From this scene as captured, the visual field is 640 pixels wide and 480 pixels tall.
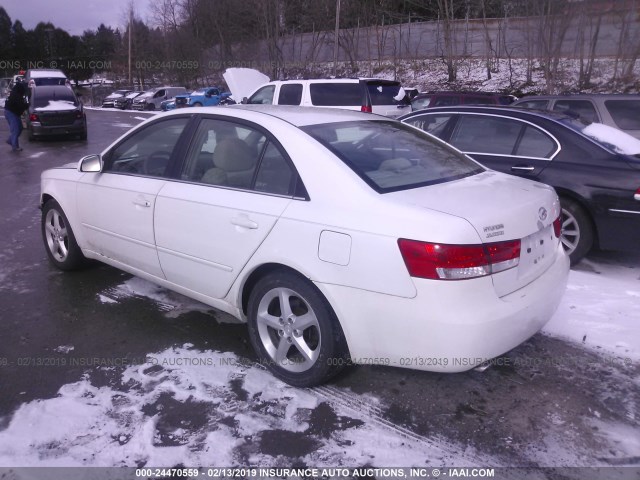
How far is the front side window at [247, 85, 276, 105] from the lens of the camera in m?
13.7

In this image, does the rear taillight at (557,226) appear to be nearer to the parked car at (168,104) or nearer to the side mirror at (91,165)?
the side mirror at (91,165)

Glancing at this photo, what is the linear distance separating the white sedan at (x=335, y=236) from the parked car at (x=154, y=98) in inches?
1296

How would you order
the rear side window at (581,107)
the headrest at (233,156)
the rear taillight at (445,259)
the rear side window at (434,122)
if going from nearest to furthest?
the rear taillight at (445,259) < the headrest at (233,156) < the rear side window at (434,122) < the rear side window at (581,107)

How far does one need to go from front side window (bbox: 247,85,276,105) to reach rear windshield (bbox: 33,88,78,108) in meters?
7.22

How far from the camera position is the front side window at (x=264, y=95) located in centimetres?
1367

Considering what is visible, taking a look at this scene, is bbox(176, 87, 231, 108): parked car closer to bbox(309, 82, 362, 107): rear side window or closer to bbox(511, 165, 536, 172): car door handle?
bbox(309, 82, 362, 107): rear side window

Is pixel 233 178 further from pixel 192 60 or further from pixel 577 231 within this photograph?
pixel 192 60

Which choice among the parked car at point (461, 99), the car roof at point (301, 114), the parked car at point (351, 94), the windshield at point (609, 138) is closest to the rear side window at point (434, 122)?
the windshield at point (609, 138)

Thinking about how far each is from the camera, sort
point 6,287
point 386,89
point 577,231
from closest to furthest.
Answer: point 6,287 < point 577,231 < point 386,89

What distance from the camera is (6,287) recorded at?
4859mm

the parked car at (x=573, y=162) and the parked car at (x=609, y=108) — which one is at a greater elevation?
the parked car at (x=609, y=108)

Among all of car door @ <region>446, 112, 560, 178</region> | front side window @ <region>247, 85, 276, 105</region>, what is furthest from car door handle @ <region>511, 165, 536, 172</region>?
front side window @ <region>247, 85, 276, 105</region>

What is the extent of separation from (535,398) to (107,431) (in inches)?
93.8

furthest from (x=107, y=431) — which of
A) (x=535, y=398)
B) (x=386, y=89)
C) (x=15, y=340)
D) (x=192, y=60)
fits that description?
(x=192, y=60)
